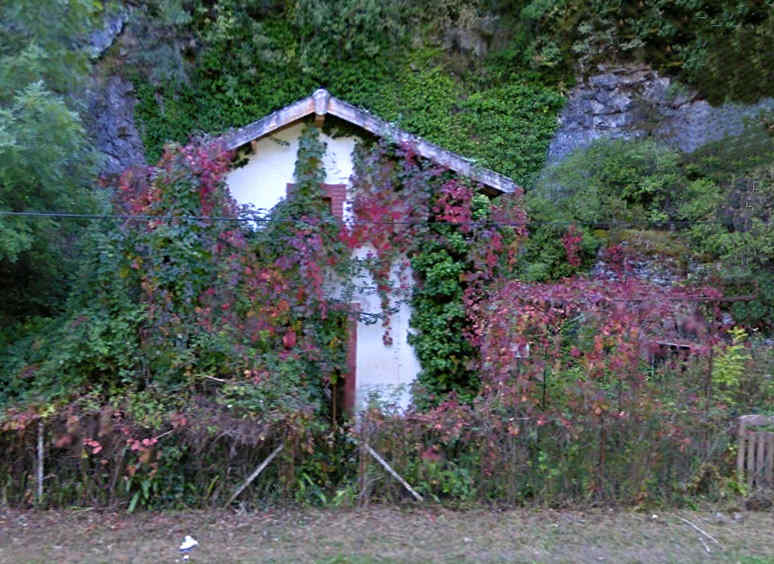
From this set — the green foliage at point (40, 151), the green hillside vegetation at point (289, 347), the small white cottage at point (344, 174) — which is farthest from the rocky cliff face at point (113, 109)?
the small white cottage at point (344, 174)

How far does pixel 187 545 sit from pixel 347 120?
5.81 m

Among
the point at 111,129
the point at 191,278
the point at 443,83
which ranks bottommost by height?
the point at 191,278

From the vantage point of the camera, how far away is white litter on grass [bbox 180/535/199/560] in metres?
5.44

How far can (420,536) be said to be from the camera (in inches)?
230

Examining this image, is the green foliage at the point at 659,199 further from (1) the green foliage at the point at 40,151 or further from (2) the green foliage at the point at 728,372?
A: (1) the green foliage at the point at 40,151

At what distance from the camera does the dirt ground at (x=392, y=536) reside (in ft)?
17.8

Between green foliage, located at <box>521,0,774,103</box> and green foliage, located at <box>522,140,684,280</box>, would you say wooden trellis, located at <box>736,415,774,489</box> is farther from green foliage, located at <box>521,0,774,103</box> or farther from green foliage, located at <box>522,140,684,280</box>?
green foliage, located at <box>521,0,774,103</box>

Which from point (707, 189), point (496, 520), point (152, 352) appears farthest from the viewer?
point (707, 189)

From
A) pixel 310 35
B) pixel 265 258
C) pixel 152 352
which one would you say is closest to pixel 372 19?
pixel 310 35

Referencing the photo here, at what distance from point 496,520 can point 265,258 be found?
4.04m

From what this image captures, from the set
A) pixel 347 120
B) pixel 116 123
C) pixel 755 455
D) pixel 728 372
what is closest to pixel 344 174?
pixel 347 120

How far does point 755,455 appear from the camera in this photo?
669 centimetres

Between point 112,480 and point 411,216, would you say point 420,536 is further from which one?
point 411,216

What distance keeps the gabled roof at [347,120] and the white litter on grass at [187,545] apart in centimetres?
507
